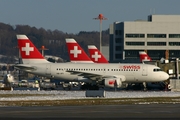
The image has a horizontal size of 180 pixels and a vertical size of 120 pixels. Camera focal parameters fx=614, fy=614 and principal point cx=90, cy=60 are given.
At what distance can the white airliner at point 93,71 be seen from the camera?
8744cm

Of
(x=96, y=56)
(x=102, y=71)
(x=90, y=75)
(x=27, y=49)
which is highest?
(x=27, y=49)

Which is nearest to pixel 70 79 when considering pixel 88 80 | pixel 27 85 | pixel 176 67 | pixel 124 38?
pixel 88 80

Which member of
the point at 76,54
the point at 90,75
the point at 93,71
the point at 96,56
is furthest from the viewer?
the point at 96,56

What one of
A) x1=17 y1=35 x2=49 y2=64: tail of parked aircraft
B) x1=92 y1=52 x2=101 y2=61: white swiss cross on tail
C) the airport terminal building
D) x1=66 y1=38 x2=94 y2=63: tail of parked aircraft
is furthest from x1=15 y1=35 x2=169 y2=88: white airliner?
the airport terminal building

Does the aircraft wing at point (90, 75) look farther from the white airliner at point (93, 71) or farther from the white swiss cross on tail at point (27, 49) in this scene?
the white swiss cross on tail at point (27, 49)

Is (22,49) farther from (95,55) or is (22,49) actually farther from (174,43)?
(174,43)

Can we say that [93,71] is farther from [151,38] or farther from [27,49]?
[151,38]

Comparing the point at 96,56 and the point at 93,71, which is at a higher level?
the point at 96,56

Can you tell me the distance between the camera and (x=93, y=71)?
8825 cm

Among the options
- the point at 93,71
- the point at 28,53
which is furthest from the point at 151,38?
the point at 28,53

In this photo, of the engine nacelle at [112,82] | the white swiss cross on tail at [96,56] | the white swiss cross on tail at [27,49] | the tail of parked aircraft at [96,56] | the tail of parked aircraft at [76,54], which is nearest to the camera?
the engine nacelle at [112,82]

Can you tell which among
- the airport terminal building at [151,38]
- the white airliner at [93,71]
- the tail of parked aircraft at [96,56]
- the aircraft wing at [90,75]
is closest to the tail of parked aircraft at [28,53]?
the white airliner at [93,71]

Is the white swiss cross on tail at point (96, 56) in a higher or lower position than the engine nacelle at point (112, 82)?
higher

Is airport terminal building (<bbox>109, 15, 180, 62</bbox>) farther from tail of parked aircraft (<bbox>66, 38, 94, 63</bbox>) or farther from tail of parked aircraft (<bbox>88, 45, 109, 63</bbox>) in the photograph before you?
tail of parked aircraft (<bbox>66, 38, 94, 63</bbox>)
